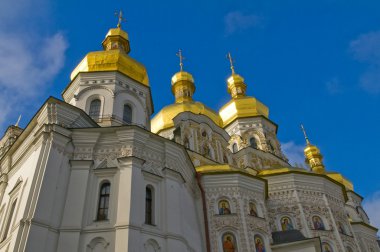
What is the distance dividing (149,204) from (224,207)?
4200 millimetres

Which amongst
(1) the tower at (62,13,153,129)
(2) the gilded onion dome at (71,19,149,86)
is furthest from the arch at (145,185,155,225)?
(2) the gilded onion dome at (71,19,149,86)

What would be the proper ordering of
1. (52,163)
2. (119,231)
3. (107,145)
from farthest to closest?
(107,145) < (52,163) < (119,231)

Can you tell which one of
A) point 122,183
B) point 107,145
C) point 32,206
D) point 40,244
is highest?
point 107,145

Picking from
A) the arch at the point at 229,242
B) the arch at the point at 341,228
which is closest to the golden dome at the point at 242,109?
the arch at the point at 341,228

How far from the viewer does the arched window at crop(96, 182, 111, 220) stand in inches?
463

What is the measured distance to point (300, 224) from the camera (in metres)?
17.0

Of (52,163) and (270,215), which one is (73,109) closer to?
(52,163)

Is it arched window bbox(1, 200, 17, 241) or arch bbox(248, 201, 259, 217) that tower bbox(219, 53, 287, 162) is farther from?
arched window bbox(1, 200, 17, 241)

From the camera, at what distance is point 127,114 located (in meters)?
17.4

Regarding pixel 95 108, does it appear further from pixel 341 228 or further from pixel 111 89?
pixel 341 228

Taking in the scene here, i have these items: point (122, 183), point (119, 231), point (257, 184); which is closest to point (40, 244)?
point (119, 231)

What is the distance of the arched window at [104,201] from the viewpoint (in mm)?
11751

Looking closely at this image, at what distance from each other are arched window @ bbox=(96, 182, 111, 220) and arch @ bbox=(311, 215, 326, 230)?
915 cm

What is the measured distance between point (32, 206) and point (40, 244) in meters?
1.12
